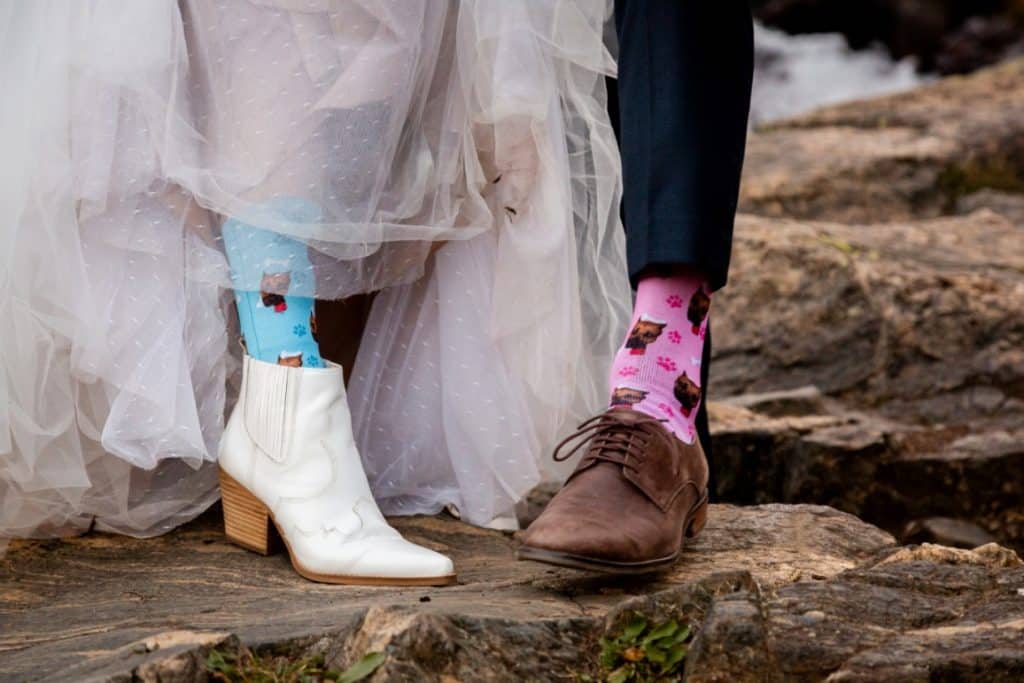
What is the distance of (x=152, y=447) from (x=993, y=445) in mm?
1557

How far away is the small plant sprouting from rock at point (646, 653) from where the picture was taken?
1.10 meters

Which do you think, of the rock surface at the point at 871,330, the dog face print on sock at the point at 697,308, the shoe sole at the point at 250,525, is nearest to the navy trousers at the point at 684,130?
the dog face print on sock at the point at 697,308

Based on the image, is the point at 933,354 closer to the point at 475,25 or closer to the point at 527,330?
the point at 527,330

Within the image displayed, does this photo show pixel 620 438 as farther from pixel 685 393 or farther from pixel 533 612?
pixel 533 612

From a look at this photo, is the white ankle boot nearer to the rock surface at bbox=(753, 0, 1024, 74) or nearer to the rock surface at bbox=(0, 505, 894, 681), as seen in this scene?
the rock surface at bbox=(0, 505, 894, 681)

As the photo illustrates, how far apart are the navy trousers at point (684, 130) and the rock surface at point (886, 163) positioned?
2147 millimetres

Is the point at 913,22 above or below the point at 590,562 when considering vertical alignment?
above

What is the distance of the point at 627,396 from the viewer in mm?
1392

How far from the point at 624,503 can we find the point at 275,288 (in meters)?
0.47

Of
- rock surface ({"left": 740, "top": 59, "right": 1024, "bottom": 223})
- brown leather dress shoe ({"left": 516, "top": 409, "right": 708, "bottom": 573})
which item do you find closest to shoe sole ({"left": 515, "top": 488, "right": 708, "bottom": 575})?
brown leather dress shoe ({"left": 516, "top": 409, "right": 708, "bottom": 573})

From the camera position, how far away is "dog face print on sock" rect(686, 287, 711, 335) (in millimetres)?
1398

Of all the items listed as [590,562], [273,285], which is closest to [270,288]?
[273,285]

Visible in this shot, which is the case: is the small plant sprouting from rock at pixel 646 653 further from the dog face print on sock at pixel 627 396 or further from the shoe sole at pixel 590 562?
the dog face print on sock at pixel 627 396

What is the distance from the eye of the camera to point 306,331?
145cm
